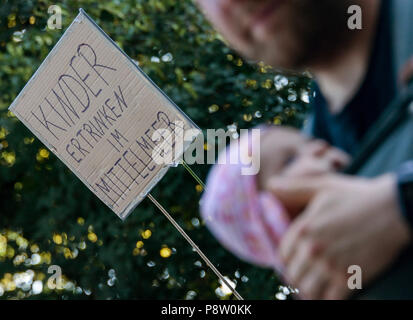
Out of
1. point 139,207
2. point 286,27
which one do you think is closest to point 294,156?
point 286,27

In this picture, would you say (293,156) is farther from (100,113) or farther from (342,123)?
(100,113)

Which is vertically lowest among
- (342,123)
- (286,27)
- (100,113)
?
(100,113)

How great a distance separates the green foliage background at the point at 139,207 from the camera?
3246mm

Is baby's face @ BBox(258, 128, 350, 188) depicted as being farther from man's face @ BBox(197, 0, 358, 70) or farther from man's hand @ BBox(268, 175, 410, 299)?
man's face @ BBox(197, 0, 358, 70)

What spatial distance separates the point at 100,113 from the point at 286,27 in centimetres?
82

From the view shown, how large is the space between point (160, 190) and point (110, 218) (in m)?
0.28

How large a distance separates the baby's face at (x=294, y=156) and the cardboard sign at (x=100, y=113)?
21.0 inches

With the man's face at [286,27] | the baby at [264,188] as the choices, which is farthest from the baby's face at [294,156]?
the man's face at [286,27]

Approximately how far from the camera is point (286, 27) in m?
1.50

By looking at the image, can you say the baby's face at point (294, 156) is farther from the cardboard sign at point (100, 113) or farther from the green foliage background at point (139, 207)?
the green foliage background at point (139, 207)

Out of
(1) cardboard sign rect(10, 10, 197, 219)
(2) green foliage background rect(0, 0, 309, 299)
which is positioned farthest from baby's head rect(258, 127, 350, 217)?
(2) green foliage background rect(0, 0, 309, 299)

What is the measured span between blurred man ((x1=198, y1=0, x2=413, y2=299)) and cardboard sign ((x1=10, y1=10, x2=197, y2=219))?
1.89 ft

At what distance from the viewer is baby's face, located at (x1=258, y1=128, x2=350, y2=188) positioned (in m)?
1.50
